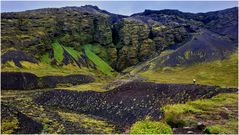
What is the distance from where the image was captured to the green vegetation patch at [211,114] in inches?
1770

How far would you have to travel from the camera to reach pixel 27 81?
123 m

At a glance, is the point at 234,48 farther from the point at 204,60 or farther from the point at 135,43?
the point at 135,43

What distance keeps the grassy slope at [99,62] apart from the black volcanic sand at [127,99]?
7676cm

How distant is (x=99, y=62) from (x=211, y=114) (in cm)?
12949

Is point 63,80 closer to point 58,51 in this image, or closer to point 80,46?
point 58,51

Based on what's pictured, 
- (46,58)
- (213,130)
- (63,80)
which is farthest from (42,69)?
(213,130)

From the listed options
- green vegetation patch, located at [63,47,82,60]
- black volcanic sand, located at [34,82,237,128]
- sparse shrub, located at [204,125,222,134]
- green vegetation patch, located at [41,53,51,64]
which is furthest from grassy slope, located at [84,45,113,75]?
sparse shrub, located at [204,125,222,134]

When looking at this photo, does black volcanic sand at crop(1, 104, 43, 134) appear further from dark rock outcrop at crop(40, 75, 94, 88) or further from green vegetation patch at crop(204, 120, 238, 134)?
dark rock outcrop at crop(40, 75, 94, 88)

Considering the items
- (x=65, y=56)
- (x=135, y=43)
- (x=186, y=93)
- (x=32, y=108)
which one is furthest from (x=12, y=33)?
(x=186, y=93)

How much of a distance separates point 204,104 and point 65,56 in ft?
360

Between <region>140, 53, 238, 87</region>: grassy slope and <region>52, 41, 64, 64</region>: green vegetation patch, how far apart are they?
43583 mm

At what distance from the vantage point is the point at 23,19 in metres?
175

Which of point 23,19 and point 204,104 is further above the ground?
point 23,19

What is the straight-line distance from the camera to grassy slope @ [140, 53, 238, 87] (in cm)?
10131
